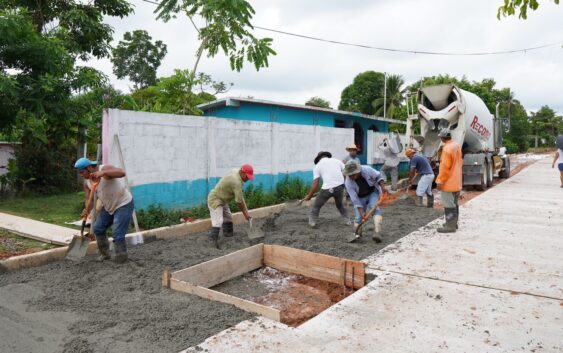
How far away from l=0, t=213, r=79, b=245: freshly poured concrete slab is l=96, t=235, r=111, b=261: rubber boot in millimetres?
896

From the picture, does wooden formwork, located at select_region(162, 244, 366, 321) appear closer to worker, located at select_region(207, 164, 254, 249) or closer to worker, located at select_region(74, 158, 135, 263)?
worker, located at select_region(207, 164, 254, 249)

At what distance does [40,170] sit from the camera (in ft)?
39.5

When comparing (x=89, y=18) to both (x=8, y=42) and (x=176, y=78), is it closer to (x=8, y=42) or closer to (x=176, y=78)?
(x=176, y=78)

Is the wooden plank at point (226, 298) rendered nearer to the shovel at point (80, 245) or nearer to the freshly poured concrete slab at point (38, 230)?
the shovel at point (80, 245)

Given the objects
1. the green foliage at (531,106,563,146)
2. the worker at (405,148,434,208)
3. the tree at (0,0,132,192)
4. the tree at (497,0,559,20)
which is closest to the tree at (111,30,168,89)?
the tree at (0,0,132,192)

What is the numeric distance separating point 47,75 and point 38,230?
312cm

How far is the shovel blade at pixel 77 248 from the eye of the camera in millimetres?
5762

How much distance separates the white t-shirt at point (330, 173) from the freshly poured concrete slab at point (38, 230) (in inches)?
170

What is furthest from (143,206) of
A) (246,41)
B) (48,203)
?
(246,41)

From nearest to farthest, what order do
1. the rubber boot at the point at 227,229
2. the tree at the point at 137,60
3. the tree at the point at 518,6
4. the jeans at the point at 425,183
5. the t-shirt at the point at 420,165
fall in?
the tree at the point at 518,6
the rubber boot at the point at 227,229
the jeans at the point at 425,183
the t-shirt at the point at 420,165
the tree at the point at 137,60

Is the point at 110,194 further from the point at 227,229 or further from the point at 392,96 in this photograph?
the point at 392,96

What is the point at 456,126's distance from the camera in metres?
13.0

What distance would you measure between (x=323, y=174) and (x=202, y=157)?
2598mm

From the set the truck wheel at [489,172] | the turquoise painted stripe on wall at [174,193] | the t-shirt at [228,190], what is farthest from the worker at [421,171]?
the truck wheel at [489,172]
